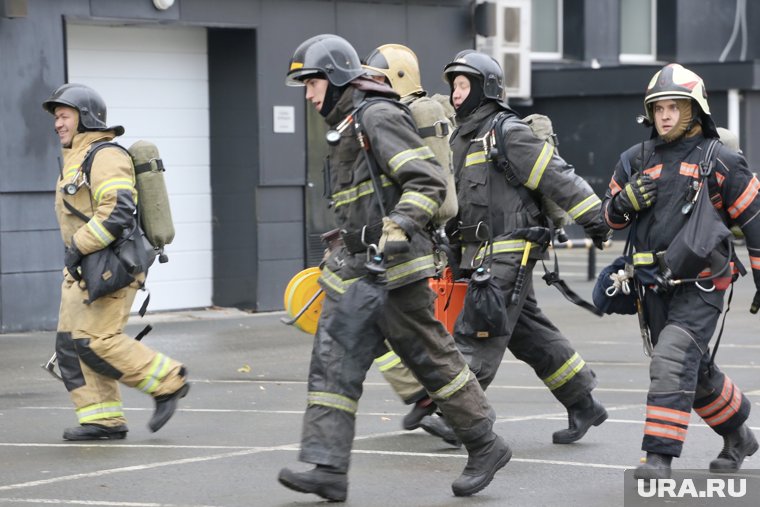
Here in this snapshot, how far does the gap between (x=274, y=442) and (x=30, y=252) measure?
5.54 metres

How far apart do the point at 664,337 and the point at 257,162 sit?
7937mm

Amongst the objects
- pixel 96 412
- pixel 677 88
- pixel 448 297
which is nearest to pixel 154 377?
pixel 96 412

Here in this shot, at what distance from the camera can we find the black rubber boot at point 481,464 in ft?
21.2

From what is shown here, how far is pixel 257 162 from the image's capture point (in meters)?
14.0

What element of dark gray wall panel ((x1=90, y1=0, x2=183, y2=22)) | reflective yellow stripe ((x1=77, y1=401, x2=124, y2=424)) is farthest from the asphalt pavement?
dark gray wall panel ((x1=90, y1=0, x2=183, y2=22))

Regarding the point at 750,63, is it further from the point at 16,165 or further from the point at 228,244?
the point at 16,165

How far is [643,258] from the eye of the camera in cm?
678

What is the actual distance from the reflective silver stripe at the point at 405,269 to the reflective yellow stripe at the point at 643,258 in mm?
1095

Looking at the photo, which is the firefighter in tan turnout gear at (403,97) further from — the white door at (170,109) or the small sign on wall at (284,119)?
the small sign on wall at (284,119)

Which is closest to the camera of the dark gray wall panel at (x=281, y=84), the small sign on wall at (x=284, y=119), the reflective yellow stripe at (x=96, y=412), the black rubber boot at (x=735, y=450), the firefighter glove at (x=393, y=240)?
the firefighter glove at (x=393, y=240)

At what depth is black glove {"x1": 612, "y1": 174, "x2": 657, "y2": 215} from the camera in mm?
6719

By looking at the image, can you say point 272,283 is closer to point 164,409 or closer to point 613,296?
point 164,409

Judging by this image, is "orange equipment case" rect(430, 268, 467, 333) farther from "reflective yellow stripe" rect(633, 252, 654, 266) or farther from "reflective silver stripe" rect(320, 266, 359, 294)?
"reflective silver stripe" rect(320, 266, 359, 294)

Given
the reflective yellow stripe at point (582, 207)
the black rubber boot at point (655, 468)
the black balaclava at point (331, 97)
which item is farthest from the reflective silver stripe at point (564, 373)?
the black balaclava at point (331, 97)
